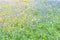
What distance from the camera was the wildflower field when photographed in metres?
4.95

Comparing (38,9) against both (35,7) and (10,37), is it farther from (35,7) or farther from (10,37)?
(10,37)

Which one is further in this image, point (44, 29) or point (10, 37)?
point (44, 29)

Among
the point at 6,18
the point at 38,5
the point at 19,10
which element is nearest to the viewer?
the point at 6,18

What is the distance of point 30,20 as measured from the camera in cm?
575

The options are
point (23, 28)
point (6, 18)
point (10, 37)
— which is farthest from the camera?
point (6, 18)

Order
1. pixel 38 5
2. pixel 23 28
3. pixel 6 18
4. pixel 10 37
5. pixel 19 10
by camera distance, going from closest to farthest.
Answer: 1. pixel 10 37
2. pixel 23 28
3. pixel 6 18
4. pixel 19 10
5. pixel 38 5

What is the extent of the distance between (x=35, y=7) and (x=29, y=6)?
27 cm

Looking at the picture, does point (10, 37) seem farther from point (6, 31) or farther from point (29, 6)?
point (29, 6)

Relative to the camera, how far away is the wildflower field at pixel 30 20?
195 inches

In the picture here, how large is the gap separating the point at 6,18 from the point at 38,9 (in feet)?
3.90

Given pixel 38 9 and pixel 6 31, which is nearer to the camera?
pixel 6 31

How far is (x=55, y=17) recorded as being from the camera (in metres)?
6.11

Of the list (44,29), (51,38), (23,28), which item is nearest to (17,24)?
(23,28)

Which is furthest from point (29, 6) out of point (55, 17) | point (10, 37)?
point (10, 37)
